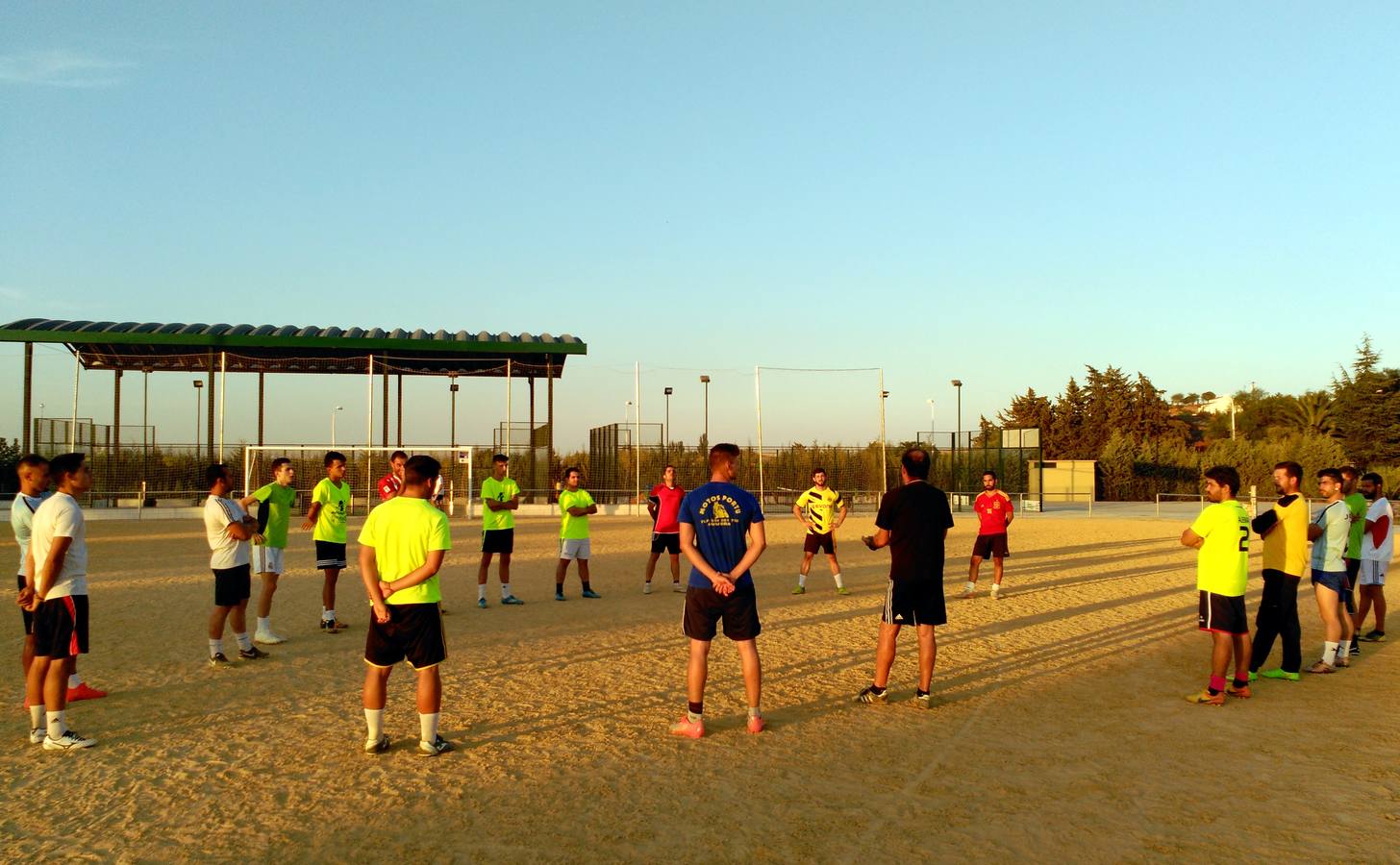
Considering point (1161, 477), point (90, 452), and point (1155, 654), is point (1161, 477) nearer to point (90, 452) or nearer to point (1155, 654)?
point (1155, 654)

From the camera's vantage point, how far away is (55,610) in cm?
573

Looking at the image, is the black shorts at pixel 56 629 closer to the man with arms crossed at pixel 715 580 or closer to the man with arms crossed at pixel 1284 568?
the man with arms crossed at pixel 715 580

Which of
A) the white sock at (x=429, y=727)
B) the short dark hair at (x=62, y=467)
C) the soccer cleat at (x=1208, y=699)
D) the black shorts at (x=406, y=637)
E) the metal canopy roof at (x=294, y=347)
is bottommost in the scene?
the soccer cleat at (x=1208, y=699)

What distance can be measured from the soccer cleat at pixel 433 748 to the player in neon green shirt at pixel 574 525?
5.92m

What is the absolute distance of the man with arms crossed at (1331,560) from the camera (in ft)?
26.1

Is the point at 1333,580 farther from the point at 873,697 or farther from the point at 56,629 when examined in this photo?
the point at 56,629

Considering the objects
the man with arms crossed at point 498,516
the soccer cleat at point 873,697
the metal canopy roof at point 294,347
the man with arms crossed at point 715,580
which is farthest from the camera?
the metal canopy roof at point 294,347

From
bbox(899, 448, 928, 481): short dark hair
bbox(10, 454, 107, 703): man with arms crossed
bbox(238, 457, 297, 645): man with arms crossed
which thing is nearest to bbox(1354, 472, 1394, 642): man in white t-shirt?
bbox(899, 448, 928, 481): short dark hair

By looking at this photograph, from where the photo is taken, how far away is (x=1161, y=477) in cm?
4581

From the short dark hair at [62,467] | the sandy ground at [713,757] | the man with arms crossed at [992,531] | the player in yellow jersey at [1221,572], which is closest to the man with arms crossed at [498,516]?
the sandy ground at [713,757]

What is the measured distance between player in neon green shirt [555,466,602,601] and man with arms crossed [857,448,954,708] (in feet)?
18.1

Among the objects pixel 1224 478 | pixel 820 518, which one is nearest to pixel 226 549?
pixel 820 518

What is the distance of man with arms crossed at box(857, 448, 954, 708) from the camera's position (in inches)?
262

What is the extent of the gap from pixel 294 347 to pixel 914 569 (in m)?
28.7
